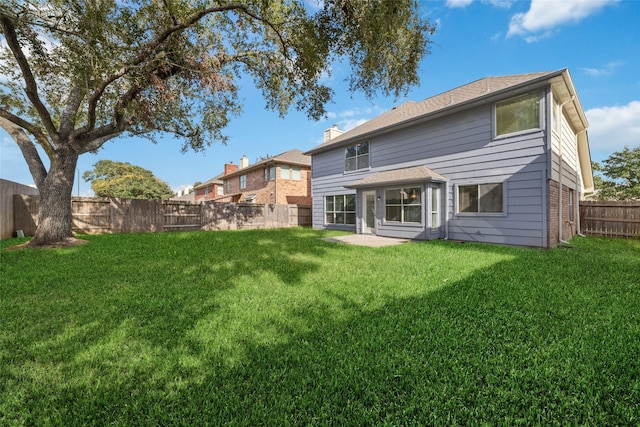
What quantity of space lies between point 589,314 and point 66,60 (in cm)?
1134

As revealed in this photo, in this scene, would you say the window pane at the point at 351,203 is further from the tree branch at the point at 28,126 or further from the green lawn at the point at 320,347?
the tree branch at the point at 28,126

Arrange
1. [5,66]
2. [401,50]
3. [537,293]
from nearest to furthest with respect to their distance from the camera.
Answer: [537,293] → [401,50] → [5,66]

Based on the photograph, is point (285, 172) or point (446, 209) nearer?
point (446, 209)

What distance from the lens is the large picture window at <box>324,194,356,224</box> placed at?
1444 cm

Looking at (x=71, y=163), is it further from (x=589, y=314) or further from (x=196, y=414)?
(x=589, y=314)

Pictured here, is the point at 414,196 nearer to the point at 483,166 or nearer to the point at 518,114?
the point at 483,166

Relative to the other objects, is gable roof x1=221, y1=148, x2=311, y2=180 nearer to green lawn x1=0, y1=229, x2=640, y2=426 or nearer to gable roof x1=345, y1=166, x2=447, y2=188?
gable roof x1=345, y1=166, x2=447, y2=188

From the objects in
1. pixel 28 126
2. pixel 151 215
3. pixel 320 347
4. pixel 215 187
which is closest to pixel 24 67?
pixel 28 126

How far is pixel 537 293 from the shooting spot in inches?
164

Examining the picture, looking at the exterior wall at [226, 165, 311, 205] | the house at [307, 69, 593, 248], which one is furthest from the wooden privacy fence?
the exterior wall at [226, 165, 311, 205]

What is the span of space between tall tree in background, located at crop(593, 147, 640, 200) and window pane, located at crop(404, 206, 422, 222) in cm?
2610

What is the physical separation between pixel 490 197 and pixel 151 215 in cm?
1508

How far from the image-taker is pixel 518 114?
8523mm

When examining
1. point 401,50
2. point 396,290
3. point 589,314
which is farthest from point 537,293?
point 401,50
